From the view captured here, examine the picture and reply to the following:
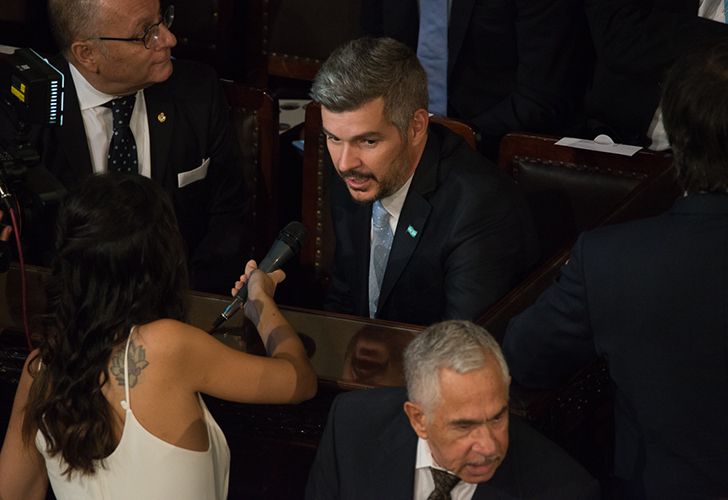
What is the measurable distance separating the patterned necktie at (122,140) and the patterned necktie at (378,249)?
0.72m

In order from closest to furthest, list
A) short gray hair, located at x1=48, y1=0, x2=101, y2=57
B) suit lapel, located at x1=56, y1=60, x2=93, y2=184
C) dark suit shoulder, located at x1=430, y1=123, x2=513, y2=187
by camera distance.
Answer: dark suit shoulder, located at x1=430, y1=123, x2=513, y2=187 < short gray hair, located at x1=48, y1=0, x2=101, y2=57 < suit lapel, located at x1=56, y1=60, x2=93, y2=184

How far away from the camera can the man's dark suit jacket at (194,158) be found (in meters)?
3.13

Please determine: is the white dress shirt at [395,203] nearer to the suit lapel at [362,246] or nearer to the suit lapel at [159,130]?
the suit lapel at [362,246]

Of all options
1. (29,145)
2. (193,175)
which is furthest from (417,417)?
(193,175)

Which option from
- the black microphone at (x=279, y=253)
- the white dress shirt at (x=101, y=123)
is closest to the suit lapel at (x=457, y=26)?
the white dress shirt at (x=101, y=123)

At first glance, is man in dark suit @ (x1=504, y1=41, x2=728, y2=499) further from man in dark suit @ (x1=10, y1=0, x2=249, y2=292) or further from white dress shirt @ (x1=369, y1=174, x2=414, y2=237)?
man in dark suit @ (x1=10, y1=0, x2=249, y2=292)

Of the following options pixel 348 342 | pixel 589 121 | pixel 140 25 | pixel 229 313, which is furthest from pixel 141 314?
pixel 589 121

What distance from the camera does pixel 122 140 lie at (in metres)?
3.15

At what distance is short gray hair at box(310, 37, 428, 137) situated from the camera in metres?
2.61

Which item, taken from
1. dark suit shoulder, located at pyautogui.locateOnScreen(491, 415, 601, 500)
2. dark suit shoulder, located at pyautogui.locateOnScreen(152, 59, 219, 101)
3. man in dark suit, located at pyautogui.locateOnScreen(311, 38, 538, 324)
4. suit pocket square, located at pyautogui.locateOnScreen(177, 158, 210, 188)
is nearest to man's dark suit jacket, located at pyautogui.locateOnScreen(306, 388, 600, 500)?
dark suit shoulder, located at pyautogui.locateOnScreen(491, 415, 601, 500)

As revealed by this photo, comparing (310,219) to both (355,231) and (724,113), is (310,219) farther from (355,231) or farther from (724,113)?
(724,113)

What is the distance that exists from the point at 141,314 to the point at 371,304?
3.17ft

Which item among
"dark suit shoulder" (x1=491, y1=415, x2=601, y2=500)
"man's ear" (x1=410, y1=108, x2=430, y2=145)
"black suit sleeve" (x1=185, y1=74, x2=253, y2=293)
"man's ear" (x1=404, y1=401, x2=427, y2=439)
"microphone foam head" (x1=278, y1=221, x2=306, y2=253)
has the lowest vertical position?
"black suit sleeve" (x1=185, y1=74, x2=253, y2=293)

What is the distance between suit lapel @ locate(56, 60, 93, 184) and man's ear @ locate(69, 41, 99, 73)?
9 centimetres
